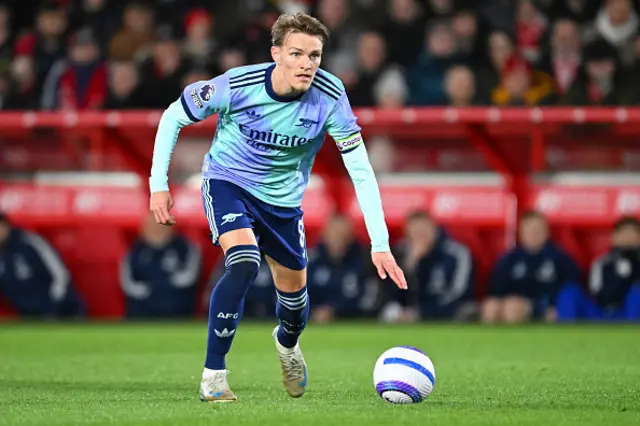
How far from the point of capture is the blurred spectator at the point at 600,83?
1356 centimetres

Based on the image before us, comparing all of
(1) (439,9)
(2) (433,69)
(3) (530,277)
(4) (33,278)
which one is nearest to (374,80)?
(2) (433,69)

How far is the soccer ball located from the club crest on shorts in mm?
1676

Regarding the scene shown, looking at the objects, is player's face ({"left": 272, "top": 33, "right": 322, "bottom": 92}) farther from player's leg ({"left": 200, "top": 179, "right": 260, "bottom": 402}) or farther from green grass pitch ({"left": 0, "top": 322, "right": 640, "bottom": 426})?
green grass pitch ({"left": 0, "top": 322, "right": 640, "bottom": 426})

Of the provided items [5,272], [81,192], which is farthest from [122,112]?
[5,272]

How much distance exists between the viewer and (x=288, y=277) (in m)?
6.88

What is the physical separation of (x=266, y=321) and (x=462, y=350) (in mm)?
4166

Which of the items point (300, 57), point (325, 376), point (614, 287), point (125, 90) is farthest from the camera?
point (125, 90)

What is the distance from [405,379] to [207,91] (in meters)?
1.84

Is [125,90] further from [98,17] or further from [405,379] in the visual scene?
[405,379]

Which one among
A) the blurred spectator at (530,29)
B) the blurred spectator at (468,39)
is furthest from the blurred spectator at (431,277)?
the blurred spectator at (530,29)

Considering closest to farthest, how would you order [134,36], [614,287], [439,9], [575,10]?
[614,287]
[575,10]
[439,9]
[134,36]

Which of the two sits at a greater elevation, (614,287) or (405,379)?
(405,379)

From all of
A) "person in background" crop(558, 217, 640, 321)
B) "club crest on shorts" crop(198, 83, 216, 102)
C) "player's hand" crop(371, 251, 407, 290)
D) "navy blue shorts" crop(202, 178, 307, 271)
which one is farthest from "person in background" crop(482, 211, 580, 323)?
"club crest on shorts" crop(198, 83, 216, 102)

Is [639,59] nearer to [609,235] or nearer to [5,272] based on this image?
[609,235]
